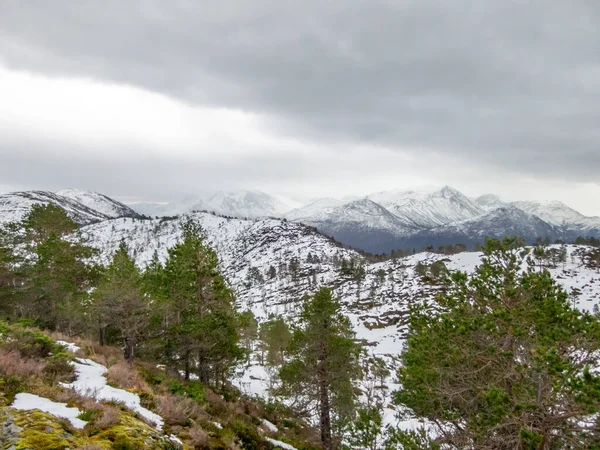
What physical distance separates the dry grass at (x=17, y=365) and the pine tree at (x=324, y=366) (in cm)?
1368

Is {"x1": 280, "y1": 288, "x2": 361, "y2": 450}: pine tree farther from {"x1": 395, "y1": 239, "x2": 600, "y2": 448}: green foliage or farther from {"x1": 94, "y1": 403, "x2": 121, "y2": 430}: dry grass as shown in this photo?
{"x1": 94, "y1": 403, "x2": 121, "y2": 430}: dry grass

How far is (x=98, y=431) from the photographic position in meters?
6.62

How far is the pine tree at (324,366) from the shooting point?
19781mm

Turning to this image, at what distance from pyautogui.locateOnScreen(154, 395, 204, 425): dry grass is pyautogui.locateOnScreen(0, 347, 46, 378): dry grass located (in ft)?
10.6

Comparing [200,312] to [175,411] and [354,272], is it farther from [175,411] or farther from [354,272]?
[354,272]

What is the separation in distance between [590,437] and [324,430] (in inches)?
603

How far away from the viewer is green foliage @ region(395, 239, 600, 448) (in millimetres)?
7320

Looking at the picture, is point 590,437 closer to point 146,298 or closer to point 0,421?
point 0,421

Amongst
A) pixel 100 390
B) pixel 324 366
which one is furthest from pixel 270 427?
pixel 100 390

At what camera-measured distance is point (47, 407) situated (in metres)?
7.06

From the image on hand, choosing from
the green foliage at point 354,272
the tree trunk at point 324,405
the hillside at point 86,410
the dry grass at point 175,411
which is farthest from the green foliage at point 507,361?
the green foliage at point 354,272

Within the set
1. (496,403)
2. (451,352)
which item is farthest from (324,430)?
(496,403)

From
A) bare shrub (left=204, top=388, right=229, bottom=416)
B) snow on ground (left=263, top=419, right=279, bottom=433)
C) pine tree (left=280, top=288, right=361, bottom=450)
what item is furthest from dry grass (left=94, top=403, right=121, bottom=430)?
Answer: pine tree (left=280, top=288, right=361, bottom=450)

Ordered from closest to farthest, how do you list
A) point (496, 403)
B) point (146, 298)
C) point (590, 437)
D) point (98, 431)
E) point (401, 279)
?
point (98, 431) → point (590, 437) → point (496, 403) → point (146, 298) → point (401, 279)
